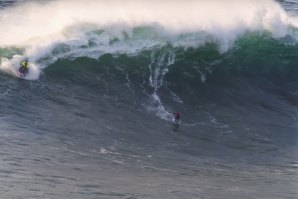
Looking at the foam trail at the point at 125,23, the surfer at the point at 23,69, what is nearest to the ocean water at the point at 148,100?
the foam trail at the point at 125,23

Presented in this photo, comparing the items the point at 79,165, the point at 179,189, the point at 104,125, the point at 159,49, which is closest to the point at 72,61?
the point at 159,49

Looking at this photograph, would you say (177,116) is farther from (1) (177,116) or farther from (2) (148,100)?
(2) (148,100)

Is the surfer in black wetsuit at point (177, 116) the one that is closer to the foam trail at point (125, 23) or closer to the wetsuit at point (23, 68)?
the foam trail at point (125, 23)

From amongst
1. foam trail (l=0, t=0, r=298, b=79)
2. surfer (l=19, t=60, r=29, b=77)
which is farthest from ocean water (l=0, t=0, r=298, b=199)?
surfer (l=19, t=60, r=29, b=77)

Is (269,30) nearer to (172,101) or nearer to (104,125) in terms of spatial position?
(172,101)

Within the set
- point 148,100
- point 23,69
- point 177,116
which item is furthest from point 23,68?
point 177,116

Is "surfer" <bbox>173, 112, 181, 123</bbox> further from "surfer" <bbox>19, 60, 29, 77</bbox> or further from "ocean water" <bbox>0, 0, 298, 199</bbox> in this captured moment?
"surfer" <bbox>19, 60, 29, 77</bbox>

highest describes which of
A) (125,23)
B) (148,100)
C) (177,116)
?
(125,23)

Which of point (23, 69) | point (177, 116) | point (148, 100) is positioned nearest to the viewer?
point (177, 116)
